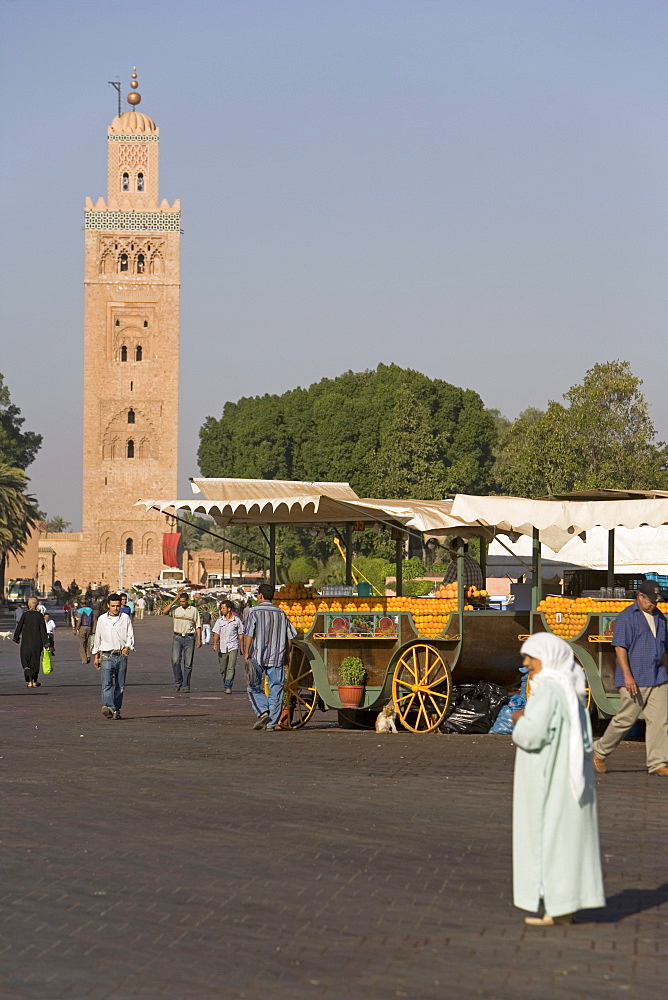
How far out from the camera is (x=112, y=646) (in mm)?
16500

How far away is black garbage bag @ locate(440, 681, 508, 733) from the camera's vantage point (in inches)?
604

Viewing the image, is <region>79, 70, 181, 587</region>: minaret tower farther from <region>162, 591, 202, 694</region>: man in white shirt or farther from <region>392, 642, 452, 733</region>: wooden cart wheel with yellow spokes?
<region>392, 642, 452, 733</region>: wooden cart wheel with yellow spokes

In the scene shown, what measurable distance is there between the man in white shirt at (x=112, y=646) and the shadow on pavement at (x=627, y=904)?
10004 mm

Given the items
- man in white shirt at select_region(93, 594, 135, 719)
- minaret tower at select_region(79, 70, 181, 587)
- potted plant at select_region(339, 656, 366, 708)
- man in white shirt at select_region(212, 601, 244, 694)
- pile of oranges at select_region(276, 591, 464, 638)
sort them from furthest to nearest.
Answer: minaret tower at select_region(79, 70, 181, 587), man in white shirt at select_region(212, 601, 244, 694), man in white shirt at select_region(93, 594, 135, 719), potted plant at select_region(339, 656, 366, 708), pile of oranges at select_region(276, 591, 464, 638)

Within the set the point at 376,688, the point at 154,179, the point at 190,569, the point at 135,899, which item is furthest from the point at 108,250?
the point at 135,899

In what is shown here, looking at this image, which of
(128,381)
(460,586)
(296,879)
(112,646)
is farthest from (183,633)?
(128,381)

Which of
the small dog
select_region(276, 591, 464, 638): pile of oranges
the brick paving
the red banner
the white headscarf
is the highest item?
the red banner

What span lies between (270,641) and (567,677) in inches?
348

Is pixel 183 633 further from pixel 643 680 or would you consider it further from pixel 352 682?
pixel 643 680

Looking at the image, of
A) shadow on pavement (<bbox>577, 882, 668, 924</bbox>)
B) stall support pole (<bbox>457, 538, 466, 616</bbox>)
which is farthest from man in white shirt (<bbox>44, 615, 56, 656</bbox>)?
shadow on pavement (<bbox>577, 882, 668, 924</bbox>)

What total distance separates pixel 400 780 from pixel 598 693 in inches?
145

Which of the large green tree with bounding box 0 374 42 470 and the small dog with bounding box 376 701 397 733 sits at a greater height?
the large green tree with bounding box 0 374 42 470

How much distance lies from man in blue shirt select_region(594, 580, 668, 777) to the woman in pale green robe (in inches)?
219

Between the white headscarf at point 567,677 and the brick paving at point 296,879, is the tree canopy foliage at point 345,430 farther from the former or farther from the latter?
the white headscarf at point 567,677
